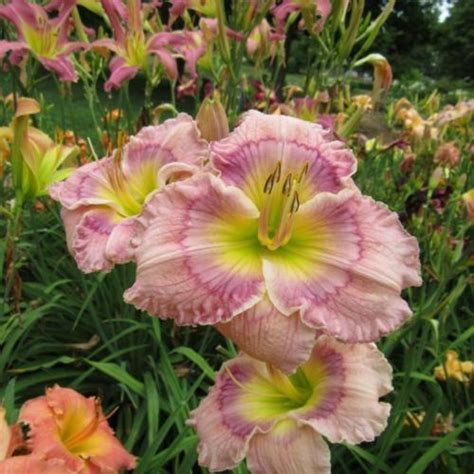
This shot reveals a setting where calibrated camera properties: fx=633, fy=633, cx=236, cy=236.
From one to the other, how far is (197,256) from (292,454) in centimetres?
28

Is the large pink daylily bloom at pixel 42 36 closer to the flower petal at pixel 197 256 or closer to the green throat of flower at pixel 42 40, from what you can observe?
the green throat of flower at pixel 42 40

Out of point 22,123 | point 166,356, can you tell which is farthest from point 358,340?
point 166,356

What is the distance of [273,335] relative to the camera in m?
0.75

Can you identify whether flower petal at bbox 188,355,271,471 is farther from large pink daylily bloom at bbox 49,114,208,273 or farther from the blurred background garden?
the blurred background garden

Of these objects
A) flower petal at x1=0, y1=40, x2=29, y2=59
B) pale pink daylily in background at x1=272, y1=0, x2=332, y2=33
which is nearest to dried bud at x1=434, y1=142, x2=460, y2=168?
pale pink daylily in background at x1=272, y1=0, x2=332, y2=33

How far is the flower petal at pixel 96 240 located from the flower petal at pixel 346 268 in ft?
0.77

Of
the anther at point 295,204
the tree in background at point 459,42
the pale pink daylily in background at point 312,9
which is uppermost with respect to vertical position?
the pale pink daylily in background at point 312,9

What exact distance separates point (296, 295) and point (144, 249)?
194mm

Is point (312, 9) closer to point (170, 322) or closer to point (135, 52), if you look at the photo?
point (135, 52)

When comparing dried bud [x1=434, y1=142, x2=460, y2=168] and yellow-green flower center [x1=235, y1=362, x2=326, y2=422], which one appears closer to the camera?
yellow-green flower center [x1=235, y1=362, x2=326, y2=422]

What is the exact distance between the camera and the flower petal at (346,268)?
2.47 feet

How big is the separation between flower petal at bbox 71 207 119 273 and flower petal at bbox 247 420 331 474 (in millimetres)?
322

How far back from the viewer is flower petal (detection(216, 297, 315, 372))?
75cm

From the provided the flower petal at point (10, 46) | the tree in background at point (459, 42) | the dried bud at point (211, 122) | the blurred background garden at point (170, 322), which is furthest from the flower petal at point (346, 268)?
the tree in background at point (459, 42)
